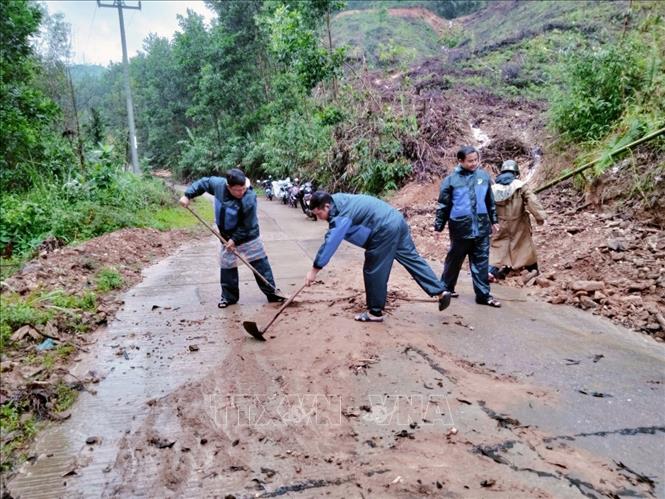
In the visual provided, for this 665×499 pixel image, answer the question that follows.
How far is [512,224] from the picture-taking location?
19.9 ft

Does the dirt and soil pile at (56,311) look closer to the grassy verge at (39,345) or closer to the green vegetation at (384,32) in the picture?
the grassy verge at (39,345)

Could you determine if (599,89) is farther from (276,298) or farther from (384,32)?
(384,32)

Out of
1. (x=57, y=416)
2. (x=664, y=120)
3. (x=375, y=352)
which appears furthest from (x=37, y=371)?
(x=664, y=120)

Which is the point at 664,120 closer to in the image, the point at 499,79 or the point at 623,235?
the point at 623,235

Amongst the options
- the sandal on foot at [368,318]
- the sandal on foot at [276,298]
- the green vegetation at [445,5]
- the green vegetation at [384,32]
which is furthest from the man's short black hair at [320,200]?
the green vegetation at [445,5]

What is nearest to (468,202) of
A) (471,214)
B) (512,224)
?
(471,214)

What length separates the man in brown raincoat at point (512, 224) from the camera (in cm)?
594

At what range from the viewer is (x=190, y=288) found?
6371mm

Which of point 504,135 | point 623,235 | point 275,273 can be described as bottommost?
point 275,273

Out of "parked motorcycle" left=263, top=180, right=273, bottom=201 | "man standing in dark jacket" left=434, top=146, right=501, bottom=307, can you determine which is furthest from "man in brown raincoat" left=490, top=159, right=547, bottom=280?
"parked motorcycle" left=263, top=180, right=273, bottom=201

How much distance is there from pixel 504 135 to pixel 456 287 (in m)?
7.04

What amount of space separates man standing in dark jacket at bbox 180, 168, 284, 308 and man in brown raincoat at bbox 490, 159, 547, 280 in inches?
114

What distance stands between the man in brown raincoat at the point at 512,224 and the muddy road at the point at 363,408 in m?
0.94

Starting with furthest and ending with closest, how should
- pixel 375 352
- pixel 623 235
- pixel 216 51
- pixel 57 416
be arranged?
pixel 216 51 → pixel 623 235 → pixel 375 352 → pixel 57 416
